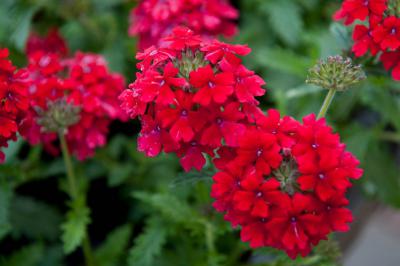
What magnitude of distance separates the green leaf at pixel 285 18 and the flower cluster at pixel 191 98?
1063mm

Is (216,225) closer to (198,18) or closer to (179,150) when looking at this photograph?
(179,150)

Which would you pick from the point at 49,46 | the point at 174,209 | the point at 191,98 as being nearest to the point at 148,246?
the point at 174,209

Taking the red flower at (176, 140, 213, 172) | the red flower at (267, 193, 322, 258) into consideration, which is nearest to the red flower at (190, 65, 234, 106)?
the red flower at (176, 140, 213, 172)

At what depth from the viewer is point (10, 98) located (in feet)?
3.78

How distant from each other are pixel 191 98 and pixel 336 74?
0.34 metres

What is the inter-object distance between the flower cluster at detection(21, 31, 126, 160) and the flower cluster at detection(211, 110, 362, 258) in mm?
534

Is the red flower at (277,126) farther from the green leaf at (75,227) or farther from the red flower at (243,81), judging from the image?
the green leaf at (75,227)

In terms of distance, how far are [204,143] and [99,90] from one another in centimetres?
55

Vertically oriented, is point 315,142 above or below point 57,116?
above

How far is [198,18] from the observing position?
1.60 metres

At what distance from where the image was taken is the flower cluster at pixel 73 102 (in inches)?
52.7

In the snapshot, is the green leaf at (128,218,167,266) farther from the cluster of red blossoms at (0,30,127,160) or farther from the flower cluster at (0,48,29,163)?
the flower cluster at (0,48,29,163)

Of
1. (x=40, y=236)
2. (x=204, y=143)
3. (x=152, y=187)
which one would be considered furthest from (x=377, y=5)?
(x=40, y=236)

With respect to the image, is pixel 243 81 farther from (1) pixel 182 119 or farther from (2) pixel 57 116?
(2) pixel 57 116
